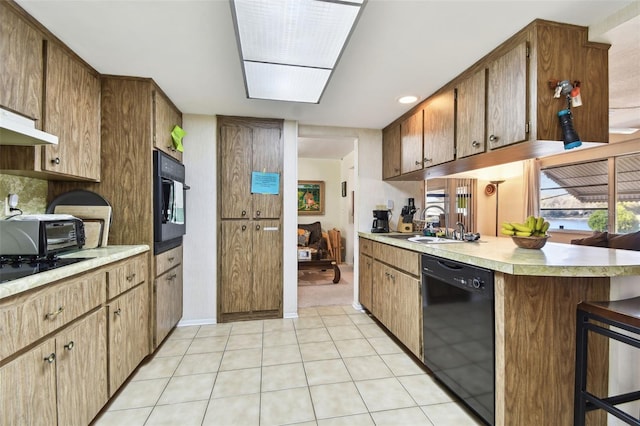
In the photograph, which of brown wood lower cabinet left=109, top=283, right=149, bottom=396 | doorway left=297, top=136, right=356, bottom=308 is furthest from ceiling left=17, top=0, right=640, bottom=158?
doorway left=297, top=136, right=356, bottom=308

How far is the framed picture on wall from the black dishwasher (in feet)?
15.1

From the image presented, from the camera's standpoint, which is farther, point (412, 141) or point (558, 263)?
point (412, 141)

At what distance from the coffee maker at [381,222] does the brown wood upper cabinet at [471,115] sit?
121cm

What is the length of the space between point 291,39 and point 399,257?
1.75 metres

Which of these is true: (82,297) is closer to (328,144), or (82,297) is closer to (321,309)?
(321,309)

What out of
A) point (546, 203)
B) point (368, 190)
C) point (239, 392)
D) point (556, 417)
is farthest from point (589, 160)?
point (239, 392)

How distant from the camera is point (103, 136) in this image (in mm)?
2053

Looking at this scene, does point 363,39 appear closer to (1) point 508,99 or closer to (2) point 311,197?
(1) point 508,99

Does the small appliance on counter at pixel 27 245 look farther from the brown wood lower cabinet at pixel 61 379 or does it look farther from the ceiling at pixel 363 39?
the ceiling at pixel 363 39

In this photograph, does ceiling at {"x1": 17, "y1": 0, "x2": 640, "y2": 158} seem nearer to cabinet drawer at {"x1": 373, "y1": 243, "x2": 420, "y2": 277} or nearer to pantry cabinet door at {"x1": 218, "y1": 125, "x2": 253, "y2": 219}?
pantry cabinet door at {"x1": 218, "y1": 125, "x2": 253, "y2": 219}

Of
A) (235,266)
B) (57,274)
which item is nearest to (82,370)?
(57,274)

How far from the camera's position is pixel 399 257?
2334mm

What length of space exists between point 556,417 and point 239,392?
171cm

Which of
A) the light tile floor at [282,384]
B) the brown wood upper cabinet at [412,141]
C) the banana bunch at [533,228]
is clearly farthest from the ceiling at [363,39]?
the light tile floor at [282,384]
